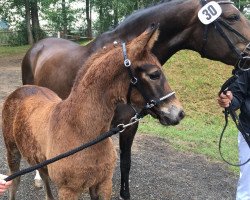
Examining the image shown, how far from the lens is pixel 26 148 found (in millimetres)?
3320

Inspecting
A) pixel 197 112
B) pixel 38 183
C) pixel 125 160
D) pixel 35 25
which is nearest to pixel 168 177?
pixel 125 160

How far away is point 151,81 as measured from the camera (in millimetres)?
2479

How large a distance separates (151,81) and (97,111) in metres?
0.48

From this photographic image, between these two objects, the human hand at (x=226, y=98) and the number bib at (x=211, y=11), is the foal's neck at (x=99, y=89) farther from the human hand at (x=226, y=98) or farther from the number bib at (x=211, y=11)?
the number bib at (x=211, y=11)

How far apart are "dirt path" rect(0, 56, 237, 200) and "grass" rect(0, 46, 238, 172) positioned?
38 cm

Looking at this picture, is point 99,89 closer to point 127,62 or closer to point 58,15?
point 127,62

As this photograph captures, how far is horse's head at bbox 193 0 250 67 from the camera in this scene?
11.4ft

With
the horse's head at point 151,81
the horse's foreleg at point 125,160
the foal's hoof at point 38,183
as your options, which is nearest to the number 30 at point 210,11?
the horse's head at point 151,81

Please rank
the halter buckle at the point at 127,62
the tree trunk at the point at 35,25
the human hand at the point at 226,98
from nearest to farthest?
the halter buckle at the point at 127,62 < the human hand at the point at 226,98 < the tree trunk at the point at 35,25

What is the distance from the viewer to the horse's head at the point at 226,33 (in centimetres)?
349

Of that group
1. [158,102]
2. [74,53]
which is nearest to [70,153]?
[158,102]

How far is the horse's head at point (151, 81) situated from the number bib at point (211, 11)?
3.79ft

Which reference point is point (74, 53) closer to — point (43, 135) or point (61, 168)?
point (43, 135)

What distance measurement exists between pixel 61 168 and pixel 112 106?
605mm
